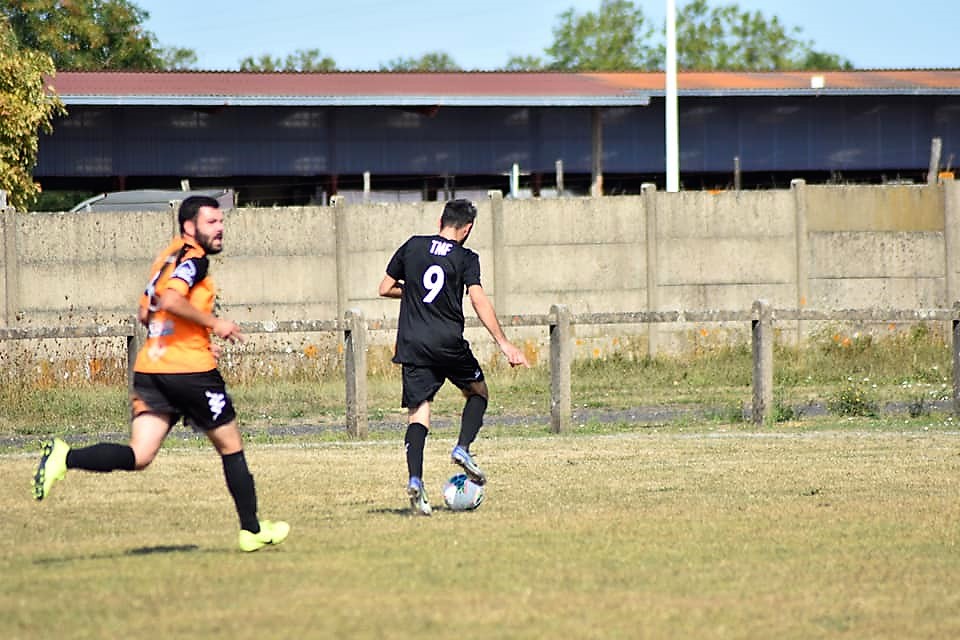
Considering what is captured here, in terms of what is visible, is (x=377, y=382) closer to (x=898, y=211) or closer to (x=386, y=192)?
(x=898, y=211)

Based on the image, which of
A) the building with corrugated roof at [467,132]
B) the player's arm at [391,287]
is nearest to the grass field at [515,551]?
the player's arm at [391,287]

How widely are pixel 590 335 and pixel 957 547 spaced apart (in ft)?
49.1

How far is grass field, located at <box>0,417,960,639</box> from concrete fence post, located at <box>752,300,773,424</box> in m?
2.84

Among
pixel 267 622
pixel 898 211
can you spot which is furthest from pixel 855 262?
pixel 267 622

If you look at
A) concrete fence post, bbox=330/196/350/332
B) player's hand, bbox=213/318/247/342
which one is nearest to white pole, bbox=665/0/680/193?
concrete fence post, bbox=330/196/350/332

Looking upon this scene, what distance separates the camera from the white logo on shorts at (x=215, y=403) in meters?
8.36

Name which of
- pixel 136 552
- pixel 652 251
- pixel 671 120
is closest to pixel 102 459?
pixel 136 552

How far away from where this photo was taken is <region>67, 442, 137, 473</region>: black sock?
842 centimetres

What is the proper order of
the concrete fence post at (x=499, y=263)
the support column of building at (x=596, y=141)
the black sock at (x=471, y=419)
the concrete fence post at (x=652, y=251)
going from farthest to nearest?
1. the support column of building at (x=596, y=141)
2. the concrete fence post at (x=652, y=251)
3. the concrete fence post at (x=499, y=263)
4. the black sock at (x=471, y=419)

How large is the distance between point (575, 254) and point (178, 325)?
15237 mm

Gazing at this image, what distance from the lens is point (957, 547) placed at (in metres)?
8.62

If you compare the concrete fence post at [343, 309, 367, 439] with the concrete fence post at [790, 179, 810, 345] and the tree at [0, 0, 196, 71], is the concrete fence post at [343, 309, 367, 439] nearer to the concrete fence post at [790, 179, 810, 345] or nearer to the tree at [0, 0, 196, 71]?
the concrete fence post at [790, 179, 810, 345]

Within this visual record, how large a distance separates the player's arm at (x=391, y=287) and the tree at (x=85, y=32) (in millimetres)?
44271

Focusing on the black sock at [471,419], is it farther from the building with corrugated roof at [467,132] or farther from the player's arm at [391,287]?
the building with corrugated roof at [467,132]
